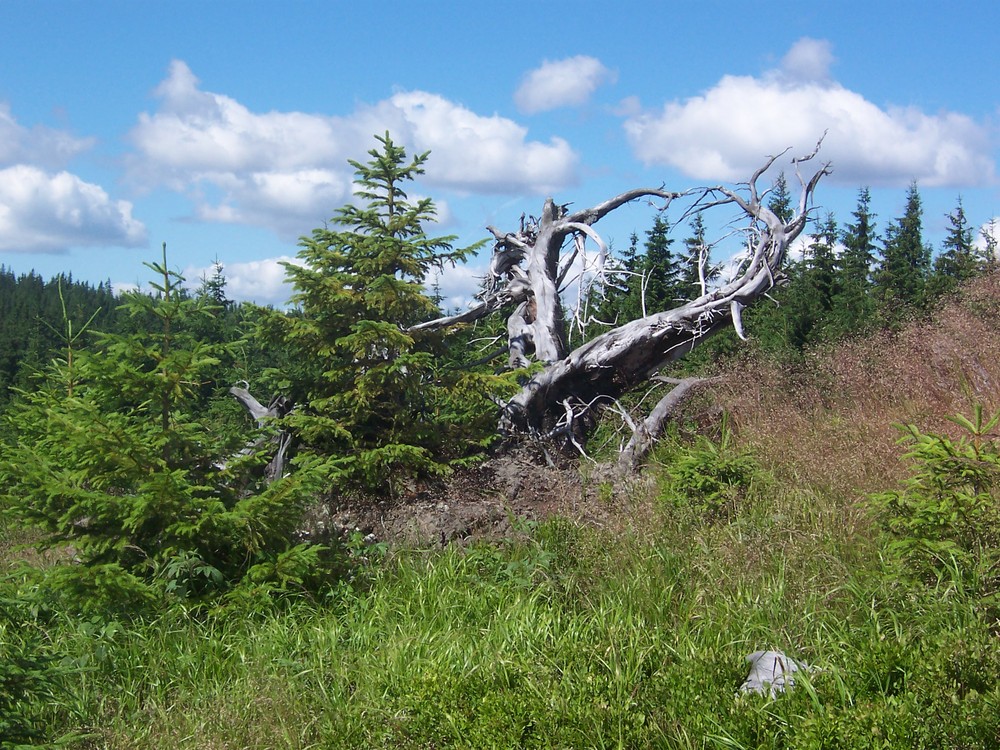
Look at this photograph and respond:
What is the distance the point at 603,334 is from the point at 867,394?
3051 millimetres

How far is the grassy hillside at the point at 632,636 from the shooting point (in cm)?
345

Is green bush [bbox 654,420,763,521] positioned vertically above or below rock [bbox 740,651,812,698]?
above

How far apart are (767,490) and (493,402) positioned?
3.61 metres

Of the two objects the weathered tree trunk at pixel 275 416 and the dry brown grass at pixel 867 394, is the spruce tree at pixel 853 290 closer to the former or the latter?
the dry brown grass at pixel 867 394

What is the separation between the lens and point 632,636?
4262 mm

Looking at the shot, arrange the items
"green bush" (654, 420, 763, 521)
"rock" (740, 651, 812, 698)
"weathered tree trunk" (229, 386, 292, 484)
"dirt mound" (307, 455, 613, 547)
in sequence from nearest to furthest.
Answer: "rock" (740, 651, 812, 698)
"green bush" (654, 420, 763, 521)
"dirt mound" (307, 455, 613, 547)
"weathered tree trunk" (229, 386, 292, 484)

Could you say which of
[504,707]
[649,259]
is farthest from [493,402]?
[649,259]

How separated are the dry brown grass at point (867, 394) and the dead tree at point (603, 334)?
840 millimetres

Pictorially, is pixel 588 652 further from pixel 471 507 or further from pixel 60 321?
pixel 60 321

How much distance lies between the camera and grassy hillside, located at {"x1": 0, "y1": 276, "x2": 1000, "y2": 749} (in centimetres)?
345

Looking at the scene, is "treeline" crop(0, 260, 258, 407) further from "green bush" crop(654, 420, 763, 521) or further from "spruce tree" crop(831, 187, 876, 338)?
"spruce tree" crop(831, 187, 876, 338)

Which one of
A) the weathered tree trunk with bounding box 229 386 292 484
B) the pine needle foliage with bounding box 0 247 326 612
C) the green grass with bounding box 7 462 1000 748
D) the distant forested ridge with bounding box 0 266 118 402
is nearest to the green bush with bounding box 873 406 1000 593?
the green grass with bounding box 7 462 1000 748

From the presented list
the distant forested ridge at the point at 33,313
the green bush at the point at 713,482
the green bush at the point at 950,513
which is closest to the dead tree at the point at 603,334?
the green bush at the point at 713,482

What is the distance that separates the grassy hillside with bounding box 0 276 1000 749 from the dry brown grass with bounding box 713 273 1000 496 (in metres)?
0.07
